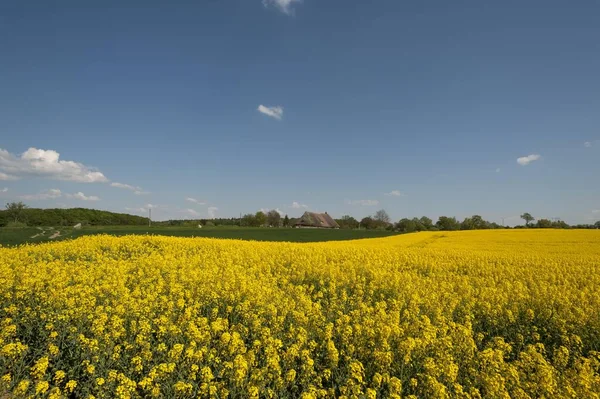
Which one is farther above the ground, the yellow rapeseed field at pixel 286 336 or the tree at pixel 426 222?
the tree at pixel 426 222

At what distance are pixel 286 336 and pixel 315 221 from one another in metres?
93.1

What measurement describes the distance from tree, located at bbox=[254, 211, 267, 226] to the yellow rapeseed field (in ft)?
258

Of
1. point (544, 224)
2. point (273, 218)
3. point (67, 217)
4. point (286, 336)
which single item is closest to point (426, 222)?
point (544, 224)

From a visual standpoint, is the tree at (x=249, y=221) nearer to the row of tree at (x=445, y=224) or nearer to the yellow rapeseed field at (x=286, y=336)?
the row of tree at (x=445, y=224)

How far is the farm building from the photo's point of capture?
319 feet

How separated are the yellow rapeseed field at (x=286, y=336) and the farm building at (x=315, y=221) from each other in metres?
85.1

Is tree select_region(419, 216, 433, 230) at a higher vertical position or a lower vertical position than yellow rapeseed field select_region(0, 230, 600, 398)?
higher

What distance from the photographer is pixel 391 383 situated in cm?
408

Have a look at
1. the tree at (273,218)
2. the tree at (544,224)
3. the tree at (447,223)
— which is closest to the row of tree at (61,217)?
the tree at (273,218)

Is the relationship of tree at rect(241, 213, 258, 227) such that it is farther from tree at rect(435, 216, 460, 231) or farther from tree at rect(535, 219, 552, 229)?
tree at rect(535, 219, 552, 229)

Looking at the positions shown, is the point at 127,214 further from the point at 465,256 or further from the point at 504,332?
the point at 504,332

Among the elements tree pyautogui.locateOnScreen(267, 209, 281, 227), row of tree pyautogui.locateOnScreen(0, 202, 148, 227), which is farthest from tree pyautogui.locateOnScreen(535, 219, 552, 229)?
row of tree pyautogui.locateOnScreen(0, 202, 148, 227)

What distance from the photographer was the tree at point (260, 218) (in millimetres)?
91000

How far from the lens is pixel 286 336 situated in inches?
229
